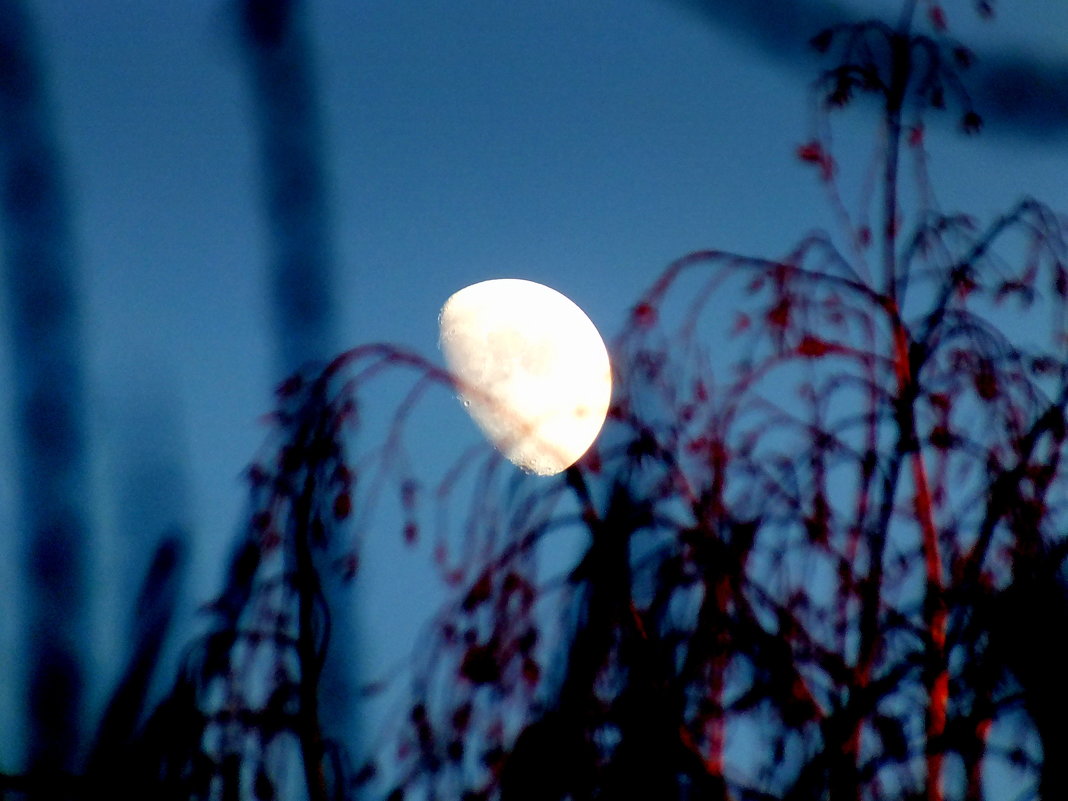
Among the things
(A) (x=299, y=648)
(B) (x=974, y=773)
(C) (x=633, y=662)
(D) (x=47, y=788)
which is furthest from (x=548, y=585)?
(D) (x=47, y=788)

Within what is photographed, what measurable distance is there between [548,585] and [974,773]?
1.09m

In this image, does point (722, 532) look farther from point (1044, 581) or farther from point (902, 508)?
point (1044, 581)

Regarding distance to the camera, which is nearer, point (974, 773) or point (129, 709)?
point (129, 709)

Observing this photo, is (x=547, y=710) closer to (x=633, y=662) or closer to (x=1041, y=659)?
(x=633, y=662)

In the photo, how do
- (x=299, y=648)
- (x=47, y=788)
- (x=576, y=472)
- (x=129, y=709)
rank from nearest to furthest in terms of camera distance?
(x=47, y=788), (x=129, y=709), (x=299, y=648), (x=576, y=472)

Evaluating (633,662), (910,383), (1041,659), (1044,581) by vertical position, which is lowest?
(633,662)

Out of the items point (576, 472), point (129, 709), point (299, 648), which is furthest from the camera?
point (576, 472)

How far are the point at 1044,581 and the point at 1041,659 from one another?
7.3 inches

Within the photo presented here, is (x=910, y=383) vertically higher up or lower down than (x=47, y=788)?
higher up

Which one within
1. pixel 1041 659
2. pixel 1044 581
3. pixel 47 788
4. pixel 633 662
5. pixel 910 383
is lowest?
pixel 47 788

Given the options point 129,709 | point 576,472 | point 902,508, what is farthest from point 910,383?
point 129,709

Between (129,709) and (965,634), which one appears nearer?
(129,709)

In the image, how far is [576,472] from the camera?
2988 millimetres

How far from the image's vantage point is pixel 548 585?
3.02 m
